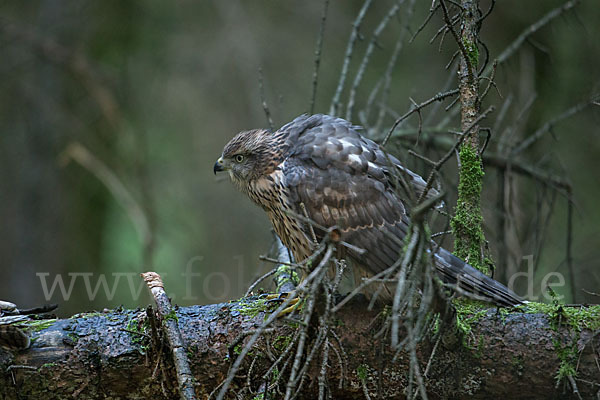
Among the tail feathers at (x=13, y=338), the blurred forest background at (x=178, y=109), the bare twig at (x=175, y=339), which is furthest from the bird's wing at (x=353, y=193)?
the blurred forest background at (x=178, y=109)

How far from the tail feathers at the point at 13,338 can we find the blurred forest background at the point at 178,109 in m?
2.47

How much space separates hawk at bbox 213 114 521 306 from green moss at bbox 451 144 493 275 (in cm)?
14

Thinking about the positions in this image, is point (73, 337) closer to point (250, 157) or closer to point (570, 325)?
point (250, 157)

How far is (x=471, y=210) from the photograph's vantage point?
3160 millimetres

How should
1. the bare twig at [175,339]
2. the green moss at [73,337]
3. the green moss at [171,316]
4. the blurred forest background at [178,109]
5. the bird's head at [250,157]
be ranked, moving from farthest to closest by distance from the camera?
the blurred forest background at [178,109] → the bird's head at [250,157] → the green moss at [73,337] → the green moss at [171,316] → the bare twig at [175,339]

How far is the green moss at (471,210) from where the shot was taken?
314cm

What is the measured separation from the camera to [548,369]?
2.63m

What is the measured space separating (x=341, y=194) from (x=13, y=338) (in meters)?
1.85

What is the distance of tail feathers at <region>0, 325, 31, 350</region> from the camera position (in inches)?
112

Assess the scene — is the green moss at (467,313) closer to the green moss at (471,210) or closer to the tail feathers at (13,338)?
the green moss at (471,210)

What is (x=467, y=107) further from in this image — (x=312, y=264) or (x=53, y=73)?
(x=53, y=73)

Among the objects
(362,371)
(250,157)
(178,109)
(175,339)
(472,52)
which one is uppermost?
(178,109)

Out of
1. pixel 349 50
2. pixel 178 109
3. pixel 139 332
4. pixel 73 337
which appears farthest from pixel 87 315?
pixel 178 109

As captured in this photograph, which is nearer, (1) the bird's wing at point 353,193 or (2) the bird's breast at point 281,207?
(1) the bird's wing at point 353,193
